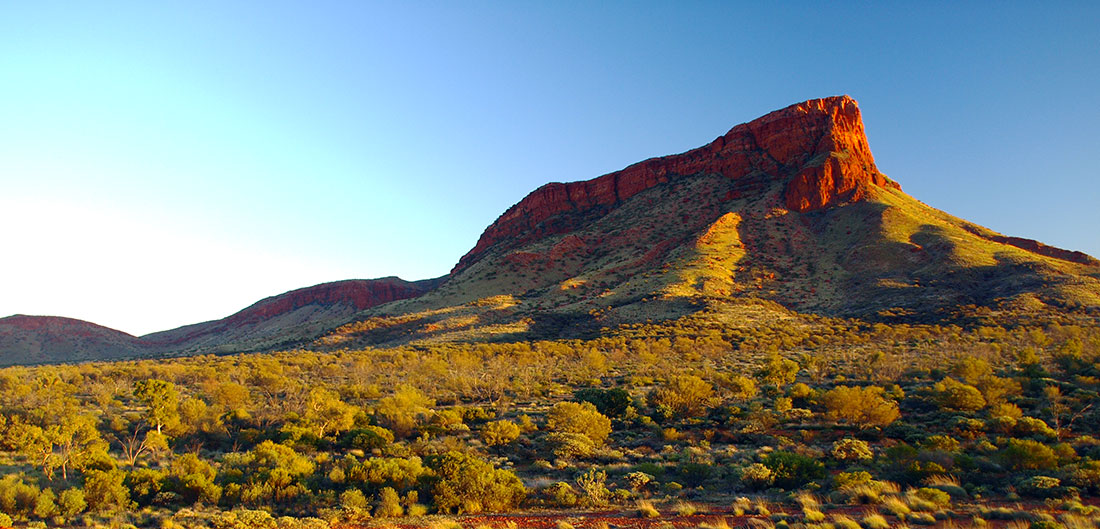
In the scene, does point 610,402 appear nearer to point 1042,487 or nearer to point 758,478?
point 758,478

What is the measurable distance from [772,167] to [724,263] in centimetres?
2907

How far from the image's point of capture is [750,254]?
6562 cm

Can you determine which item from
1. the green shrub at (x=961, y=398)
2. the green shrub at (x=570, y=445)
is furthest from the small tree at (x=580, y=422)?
the green shrub at (x=961, y=398)

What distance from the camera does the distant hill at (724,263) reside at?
49.5m

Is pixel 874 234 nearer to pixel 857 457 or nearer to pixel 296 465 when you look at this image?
pixel 857 457

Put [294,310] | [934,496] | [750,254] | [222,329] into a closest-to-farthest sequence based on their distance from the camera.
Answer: [934,496] → [750,254] → [222,329] → [294,310]

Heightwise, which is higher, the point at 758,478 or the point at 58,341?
the point at 58,341

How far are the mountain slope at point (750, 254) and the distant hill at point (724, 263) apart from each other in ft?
0.86

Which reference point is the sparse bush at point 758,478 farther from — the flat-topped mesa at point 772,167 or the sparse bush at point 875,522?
the flat-topped mesa at point 772,167

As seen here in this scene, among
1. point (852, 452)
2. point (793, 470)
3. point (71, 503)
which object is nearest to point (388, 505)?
point (71, 503)

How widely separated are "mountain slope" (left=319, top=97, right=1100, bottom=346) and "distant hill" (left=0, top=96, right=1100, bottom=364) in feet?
0.86

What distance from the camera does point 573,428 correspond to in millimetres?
17016

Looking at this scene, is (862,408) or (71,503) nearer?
(71,503)

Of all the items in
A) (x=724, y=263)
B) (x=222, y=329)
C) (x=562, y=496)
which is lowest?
(x=562, y=496)
